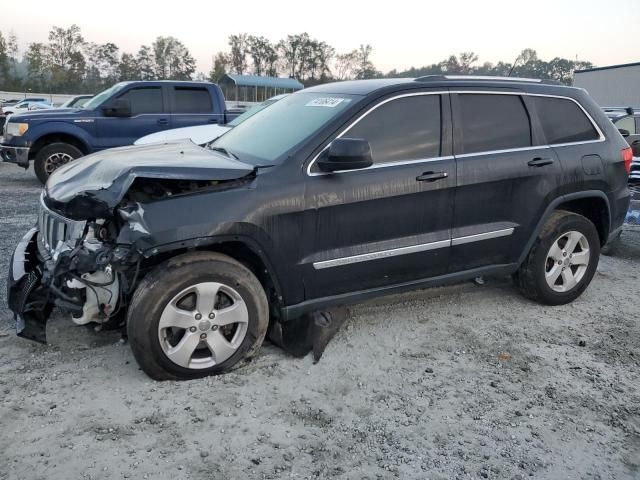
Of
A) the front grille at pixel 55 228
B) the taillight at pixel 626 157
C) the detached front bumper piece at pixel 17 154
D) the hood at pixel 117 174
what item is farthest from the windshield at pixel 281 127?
the detached front bumper piece at pixel 17 154

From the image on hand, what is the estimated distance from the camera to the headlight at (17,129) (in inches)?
382

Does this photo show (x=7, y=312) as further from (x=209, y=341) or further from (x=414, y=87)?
(x=414, y=87)

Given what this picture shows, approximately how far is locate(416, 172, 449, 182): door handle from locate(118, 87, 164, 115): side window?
774 cm

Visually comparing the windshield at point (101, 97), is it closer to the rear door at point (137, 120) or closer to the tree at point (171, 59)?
the rear door at point (137, 120)

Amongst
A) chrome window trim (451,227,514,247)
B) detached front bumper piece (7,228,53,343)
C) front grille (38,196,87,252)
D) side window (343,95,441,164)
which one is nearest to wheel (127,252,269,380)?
front grille (38,196,87,252)

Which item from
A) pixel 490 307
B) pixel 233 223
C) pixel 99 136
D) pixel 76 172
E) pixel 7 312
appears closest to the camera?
pixel 233 223

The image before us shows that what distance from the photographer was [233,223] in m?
3.24

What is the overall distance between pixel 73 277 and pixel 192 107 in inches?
311

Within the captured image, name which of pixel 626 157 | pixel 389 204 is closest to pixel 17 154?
pixel 389 204

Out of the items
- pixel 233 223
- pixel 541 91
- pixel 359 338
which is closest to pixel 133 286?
pixel 233 223

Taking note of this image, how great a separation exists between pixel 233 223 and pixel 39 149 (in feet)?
27.4

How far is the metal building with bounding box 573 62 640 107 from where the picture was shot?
2969 centimetres

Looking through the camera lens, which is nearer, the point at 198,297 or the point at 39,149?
the point at 198,297

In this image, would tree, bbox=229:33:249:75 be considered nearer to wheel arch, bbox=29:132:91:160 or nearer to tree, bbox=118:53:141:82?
tree, bbox=118:53:141:82
